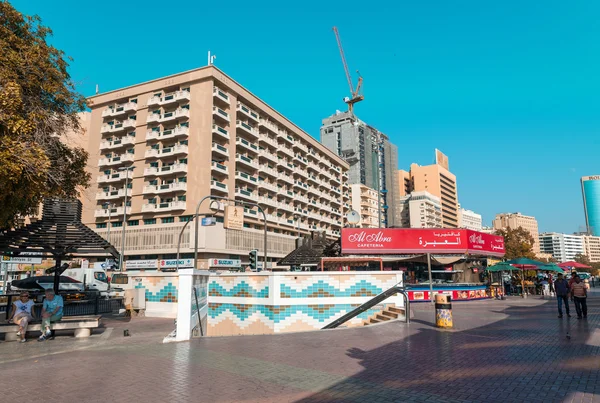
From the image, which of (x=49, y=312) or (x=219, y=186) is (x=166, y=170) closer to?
(x=219, y=186)

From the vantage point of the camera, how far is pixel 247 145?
5603cm

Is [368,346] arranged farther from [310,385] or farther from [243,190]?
[243,190]

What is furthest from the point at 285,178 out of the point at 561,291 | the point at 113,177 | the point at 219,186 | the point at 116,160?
the point at 561,291

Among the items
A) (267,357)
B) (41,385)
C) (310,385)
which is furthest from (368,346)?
(41,385)

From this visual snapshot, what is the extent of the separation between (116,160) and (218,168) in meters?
14.4

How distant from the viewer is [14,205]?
12.3 meters

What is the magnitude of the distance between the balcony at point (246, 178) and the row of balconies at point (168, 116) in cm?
949

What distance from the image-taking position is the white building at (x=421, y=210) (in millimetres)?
133250

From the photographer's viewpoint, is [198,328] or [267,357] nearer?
[267,357]

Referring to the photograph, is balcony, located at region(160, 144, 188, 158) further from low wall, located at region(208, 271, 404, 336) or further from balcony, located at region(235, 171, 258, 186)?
low wall, located at region(208, 271, 404, 336)

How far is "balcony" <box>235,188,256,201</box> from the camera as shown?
174 feet

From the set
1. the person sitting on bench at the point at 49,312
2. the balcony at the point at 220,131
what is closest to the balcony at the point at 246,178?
the balcony at the point at 220,131

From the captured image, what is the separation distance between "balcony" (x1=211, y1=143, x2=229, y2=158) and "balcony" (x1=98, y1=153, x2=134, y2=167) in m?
11.2

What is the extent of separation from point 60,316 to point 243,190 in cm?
4260
